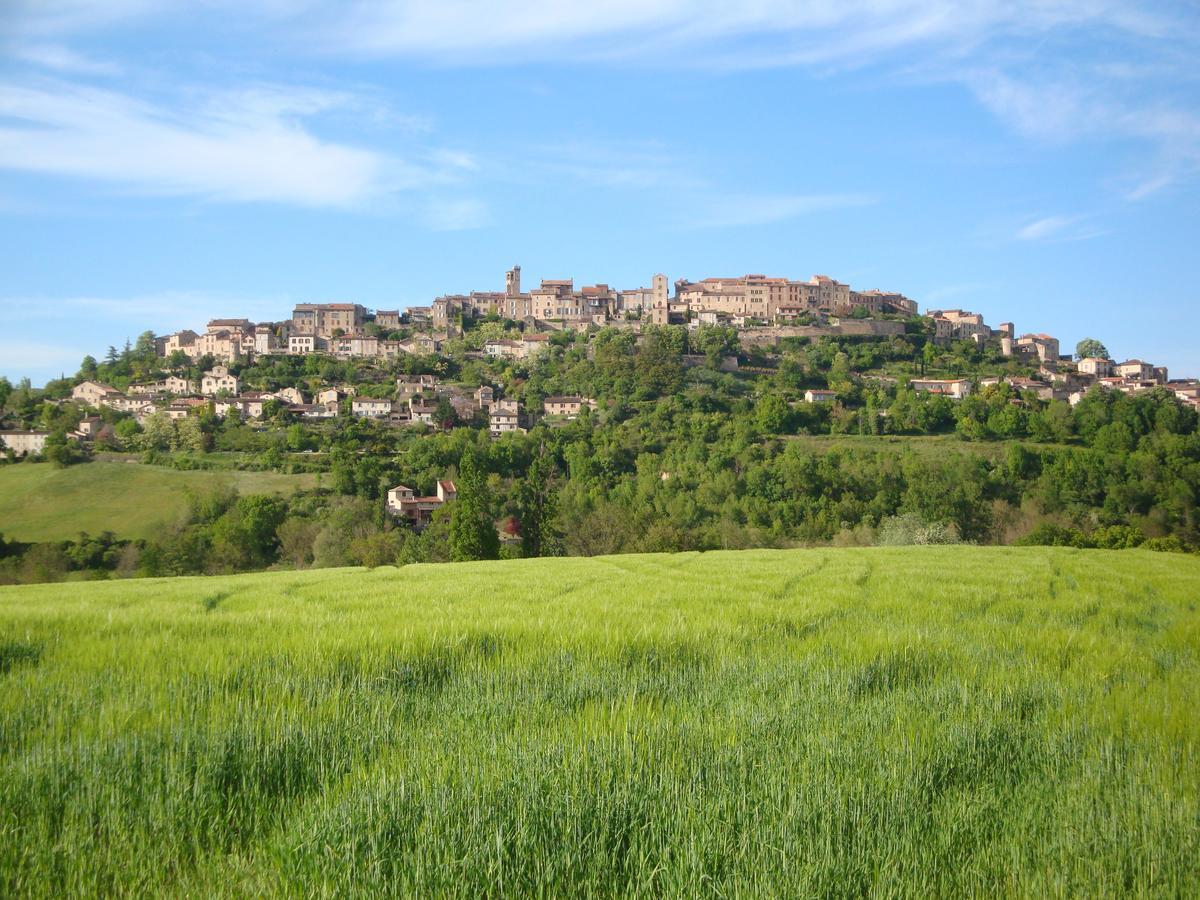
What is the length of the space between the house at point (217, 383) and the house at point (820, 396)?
2757 inches

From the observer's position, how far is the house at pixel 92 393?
96.5 m

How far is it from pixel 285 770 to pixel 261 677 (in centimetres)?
156

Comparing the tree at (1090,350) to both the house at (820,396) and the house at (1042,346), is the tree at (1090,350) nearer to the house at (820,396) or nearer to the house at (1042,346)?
the house at (1042,346)

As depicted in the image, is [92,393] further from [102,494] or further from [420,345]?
[420,345]

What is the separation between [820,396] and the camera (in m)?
90.9

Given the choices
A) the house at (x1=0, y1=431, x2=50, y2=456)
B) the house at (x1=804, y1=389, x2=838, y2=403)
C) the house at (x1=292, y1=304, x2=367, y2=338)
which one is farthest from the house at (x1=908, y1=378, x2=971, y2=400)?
the house at (x1=0, y1=431, x2=50, y2=456)

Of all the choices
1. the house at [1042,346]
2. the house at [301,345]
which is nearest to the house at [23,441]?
the house at [301,345]

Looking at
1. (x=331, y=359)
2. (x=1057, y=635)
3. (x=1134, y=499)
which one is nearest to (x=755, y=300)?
(x=331, y=359)

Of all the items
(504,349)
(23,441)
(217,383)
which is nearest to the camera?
(23,441)

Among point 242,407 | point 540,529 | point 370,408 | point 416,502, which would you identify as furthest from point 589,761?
point 242,407

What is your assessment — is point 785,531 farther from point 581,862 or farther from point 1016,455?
point 581,862

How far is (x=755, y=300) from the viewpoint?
422 ft

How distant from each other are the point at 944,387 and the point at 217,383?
89058 mm

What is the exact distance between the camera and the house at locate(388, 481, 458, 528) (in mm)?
65812
